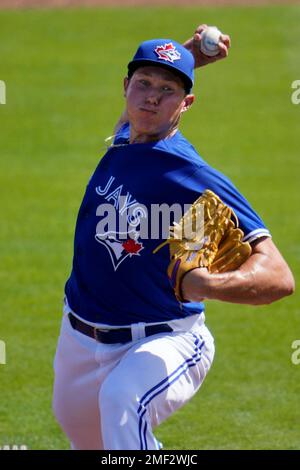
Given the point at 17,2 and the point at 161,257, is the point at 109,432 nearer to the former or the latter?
the point at 161,257

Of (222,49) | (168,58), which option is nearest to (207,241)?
(168,58)

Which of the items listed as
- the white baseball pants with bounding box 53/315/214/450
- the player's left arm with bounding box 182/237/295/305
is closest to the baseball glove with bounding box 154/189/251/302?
the player's left arm with bounding box 182/237/295/305

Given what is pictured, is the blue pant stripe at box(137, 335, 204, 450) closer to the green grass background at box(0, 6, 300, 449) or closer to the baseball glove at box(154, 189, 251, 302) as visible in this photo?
the baseball glove at box(154, 189, 251, 302)

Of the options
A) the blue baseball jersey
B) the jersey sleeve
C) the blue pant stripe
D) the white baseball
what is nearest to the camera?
the blue pant stripe

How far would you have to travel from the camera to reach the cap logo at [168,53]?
15.7 ft

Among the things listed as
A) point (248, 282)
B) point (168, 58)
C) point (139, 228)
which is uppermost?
point (168, 58)

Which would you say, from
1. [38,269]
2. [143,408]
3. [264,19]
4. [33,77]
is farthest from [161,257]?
[264,19]

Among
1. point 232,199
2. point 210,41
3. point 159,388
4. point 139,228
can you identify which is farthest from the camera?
point 210,41

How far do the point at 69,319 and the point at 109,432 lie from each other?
0.82 meters

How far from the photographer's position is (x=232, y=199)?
4.53 m

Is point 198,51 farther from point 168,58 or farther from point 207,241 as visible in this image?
point 207,241

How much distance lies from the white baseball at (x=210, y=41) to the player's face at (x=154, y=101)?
58 cm

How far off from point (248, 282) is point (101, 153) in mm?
9976

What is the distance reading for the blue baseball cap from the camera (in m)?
4.77
